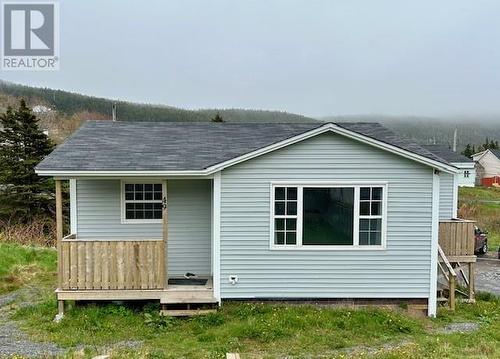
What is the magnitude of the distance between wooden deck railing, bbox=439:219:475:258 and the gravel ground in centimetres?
238

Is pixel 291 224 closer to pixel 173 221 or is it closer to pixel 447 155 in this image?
pixel 173 221

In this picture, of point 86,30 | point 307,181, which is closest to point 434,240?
point 307,181

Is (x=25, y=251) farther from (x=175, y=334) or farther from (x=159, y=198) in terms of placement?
(x=175, y=334)

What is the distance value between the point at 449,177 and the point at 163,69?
77.5 m

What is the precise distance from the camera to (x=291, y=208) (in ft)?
29.5

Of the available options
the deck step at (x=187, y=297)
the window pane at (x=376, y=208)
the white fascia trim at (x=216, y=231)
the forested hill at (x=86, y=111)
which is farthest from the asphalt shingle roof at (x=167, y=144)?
the forested hill at (x=86, y=111)

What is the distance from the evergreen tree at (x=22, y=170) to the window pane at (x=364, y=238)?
2242cm

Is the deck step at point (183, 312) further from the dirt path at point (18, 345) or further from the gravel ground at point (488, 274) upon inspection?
the gravel ground at point (488, 274)

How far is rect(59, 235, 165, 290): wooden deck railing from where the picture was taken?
865cm

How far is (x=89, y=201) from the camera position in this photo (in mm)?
9875

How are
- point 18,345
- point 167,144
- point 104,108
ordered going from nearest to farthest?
1. point 18,345
2. point 167,144
3. point 104,108

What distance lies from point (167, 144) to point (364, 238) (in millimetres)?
4962

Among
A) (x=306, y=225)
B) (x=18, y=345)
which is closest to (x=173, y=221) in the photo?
(x=306, y=225)

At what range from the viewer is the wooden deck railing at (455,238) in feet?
35.1
